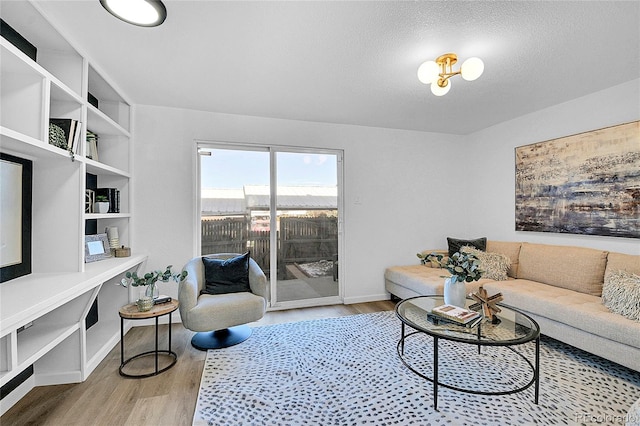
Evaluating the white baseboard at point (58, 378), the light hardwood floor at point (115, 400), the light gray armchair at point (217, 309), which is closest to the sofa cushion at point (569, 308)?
the light gray armchair at point (217, 309)

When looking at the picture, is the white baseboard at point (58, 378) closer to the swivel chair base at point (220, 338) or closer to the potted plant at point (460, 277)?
the swivel chair base at point (220, 338)

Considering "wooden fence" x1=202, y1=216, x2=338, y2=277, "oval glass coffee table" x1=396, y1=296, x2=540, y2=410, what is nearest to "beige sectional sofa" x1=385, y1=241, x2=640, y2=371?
"oval glass coffee table" x1=396, y1=296, x2=540, y2=410

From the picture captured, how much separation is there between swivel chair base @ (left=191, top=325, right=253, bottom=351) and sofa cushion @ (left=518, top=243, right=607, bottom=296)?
10.3 ft

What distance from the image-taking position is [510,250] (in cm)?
364

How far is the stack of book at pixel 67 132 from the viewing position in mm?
2004

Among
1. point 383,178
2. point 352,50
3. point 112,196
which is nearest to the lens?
point 352,50

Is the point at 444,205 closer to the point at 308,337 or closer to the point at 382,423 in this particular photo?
the point at 308,337

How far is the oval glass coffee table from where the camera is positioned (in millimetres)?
1866

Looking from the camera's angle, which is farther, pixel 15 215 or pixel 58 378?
pixel 58 378

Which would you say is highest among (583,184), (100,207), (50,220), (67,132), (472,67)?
(472,67)

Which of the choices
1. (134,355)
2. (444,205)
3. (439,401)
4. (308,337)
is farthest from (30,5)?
(444,205)

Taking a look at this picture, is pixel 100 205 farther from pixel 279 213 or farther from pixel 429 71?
pixel 429 71

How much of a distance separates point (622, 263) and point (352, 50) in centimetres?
296

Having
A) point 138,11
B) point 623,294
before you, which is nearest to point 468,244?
point 623,294
